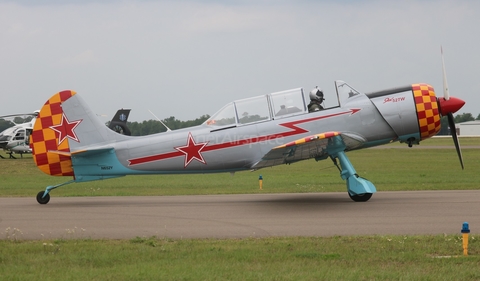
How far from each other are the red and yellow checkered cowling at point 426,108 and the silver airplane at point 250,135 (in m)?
0.02

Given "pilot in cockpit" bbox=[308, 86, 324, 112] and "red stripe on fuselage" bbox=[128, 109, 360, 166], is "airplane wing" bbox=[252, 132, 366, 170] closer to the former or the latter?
"red stripe on fuselage" bbox=[128, 109, 360, 166]

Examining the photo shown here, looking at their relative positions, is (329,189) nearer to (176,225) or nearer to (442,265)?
(176,225)

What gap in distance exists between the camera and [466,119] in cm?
12375

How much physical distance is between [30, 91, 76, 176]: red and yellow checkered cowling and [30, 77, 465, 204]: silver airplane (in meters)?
0.02

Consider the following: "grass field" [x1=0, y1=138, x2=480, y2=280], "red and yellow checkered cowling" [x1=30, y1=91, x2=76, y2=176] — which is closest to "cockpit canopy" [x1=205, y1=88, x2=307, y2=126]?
"red and yellow checkered cowling" [x1=30, y1=91, x2=76, y2=176]

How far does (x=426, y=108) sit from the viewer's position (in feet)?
45.8

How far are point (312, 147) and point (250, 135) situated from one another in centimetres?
168

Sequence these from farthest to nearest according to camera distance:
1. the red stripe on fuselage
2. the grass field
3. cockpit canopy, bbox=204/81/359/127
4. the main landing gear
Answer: cockpit canopy, bbox=204/81/359/127 → the red stripe on fuselage → the main landing gear → the grass field

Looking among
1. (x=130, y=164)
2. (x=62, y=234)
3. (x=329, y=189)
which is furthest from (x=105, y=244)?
(x=329, y=189)

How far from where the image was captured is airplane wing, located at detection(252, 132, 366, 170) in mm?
12945

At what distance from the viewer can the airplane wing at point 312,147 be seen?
1295 centimetres

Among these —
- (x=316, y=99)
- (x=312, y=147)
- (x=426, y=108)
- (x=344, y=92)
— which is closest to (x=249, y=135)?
(x=312, y=147)

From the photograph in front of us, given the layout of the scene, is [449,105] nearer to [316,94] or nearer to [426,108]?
[426,108]

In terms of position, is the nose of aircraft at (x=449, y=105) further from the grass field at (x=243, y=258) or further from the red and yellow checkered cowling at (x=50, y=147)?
the red and yellow checkered cowling at (x=50, y=147)
